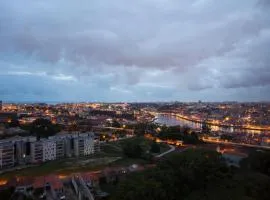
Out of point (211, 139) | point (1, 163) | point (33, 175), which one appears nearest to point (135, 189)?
point (33, 175)

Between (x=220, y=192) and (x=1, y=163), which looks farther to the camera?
(x=1, y=163)

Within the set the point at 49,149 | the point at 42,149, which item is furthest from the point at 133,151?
the point at 42,149

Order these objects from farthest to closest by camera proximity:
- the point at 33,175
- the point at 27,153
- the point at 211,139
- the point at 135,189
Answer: the point at 211,139, the point at 27,153, the point at 33,175, the point at 135,189

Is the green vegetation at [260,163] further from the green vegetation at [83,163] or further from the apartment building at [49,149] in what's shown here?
the apartment building at [49,149]

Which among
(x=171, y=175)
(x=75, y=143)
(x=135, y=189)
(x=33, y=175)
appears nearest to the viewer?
(x=135, y=189)

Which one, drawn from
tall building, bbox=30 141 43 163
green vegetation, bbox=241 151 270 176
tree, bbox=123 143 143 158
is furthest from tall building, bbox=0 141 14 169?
green vegetation, bbox=241 151 270 176

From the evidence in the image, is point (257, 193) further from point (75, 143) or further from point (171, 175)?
point (75, 143)

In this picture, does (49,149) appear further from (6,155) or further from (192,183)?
(192,183)
